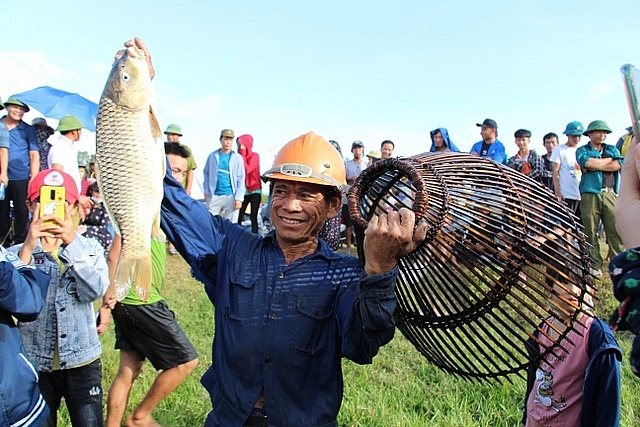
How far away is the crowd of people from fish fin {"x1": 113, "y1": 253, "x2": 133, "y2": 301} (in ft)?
0.56

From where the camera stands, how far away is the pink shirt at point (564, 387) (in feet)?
8.45

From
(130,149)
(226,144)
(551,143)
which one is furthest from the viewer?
(551,143)

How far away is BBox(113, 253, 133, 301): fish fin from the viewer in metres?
2.13

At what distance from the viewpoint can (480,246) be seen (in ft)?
5.47

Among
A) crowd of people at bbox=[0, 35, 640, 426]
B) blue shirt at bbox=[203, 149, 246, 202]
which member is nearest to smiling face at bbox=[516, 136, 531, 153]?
blue shirt at bbox=[203, 149, 246, 202]

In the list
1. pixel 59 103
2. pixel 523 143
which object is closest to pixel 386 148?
pixel 523 143

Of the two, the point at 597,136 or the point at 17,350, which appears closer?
the point at 17,350

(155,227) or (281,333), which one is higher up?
(155,227)

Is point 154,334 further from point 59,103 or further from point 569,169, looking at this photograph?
point 59,103

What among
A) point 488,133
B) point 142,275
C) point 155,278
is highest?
point 488,133

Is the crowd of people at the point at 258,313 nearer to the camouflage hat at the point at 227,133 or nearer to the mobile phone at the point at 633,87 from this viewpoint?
the mobile phone at the point at 633,87

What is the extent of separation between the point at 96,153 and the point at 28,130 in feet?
23.7

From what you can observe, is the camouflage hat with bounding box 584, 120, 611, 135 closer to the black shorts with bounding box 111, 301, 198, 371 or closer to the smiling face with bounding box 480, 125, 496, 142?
the smiling face with bounding box 480, 125, 496, 142

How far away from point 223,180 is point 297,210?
8081 mm
